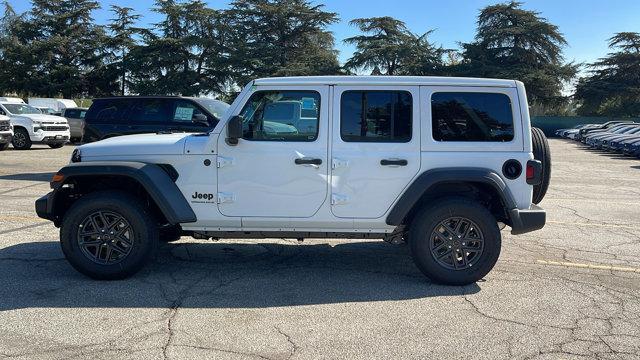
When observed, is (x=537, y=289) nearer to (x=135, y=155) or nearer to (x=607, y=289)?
(x=607, y=289)

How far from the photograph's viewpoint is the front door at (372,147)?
5.11m

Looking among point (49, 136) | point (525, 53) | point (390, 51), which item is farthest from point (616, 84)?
point (49, 136)

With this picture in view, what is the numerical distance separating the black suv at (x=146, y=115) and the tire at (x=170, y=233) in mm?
4756

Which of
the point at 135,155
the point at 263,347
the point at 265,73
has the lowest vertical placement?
the point at 263,347

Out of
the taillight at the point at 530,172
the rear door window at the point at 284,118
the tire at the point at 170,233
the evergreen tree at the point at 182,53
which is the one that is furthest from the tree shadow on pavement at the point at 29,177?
the evergreen tree at the point at 182,53

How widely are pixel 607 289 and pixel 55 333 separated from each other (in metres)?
4.80

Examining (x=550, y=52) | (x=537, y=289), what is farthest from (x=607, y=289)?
(x=550, y=52)

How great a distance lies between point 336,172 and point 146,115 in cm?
729

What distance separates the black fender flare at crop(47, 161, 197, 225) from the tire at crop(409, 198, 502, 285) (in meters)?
2.14

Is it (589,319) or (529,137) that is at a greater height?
(529,137)

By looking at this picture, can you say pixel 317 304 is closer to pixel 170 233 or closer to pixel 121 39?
pixel 170 233

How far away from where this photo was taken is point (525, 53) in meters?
57.5

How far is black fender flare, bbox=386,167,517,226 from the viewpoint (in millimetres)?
5016

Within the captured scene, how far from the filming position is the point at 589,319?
4465 mm
